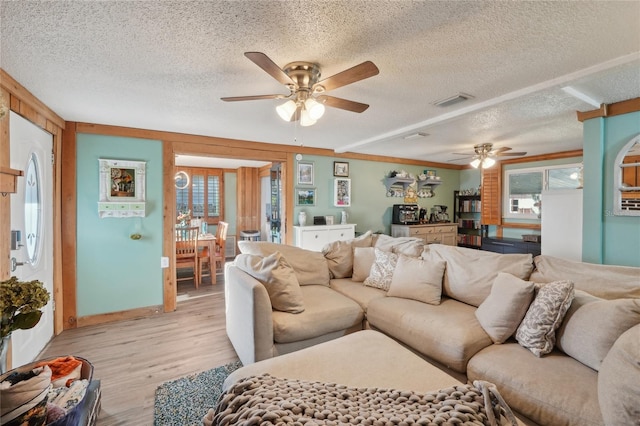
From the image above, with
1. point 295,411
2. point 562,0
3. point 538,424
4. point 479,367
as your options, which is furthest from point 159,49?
point 538,424

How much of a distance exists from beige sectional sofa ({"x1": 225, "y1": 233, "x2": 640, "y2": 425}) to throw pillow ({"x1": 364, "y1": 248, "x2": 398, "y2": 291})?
0.01 m

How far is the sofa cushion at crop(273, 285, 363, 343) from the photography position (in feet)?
7.01

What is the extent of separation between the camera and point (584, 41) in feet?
5.48

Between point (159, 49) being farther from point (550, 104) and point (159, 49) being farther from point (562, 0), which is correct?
point (550, 104)

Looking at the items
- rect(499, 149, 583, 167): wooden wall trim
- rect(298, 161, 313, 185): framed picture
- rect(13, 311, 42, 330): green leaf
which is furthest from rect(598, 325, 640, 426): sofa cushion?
rect(499, 149, 583, 167): wooden wall trim

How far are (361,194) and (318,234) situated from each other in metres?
1.37

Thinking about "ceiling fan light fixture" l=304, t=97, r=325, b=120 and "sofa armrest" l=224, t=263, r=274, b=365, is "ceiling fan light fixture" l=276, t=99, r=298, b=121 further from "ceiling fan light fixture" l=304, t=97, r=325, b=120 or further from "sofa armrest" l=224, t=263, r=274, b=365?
"sofa armrest" l=224, t=263, r=274, b=365

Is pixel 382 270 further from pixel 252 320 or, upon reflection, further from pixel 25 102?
pixel 25 102

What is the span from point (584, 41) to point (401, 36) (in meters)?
1.10

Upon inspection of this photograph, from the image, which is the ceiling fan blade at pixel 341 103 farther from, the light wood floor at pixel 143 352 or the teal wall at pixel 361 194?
the teal wall at pixel 361 194

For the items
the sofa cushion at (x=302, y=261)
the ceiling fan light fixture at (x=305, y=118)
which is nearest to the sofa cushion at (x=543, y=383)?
the sofa cushion at (x=302, y=261)

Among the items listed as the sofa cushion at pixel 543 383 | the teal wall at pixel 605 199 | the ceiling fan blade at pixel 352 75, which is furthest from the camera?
the teal wall at pixel 605 199

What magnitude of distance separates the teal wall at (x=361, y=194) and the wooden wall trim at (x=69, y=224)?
113 inches

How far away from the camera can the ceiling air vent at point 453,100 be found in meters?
2.54
